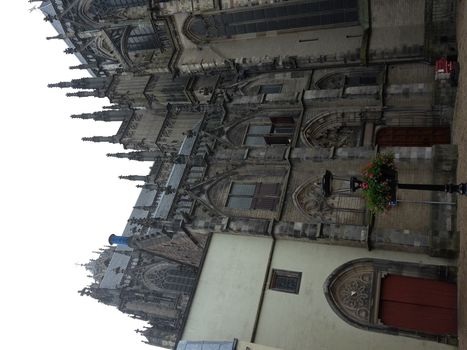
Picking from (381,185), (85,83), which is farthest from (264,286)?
(85,83)

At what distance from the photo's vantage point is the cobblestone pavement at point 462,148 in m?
17.4

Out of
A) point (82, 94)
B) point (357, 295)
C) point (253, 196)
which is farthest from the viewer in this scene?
point (82, 94)

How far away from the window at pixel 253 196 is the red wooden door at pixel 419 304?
7.59 m

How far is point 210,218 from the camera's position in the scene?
26.2m

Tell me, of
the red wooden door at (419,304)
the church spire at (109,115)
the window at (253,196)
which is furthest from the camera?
the church spire at (109,115)

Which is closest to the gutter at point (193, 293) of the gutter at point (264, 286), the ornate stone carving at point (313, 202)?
the gutter at point (264, 286)

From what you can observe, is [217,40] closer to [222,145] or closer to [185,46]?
[185,46]

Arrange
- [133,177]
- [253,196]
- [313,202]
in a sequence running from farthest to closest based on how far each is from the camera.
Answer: [133,177] → [253,196] → [313,202]

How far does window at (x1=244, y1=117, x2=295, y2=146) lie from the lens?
2830cm

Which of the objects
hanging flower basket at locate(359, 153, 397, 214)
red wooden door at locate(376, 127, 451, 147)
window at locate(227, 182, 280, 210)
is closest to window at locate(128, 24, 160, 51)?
window at locate(227, 182, 280, 210)

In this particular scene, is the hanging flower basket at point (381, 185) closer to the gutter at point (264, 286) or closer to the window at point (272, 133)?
the gutter at point (264, 286)

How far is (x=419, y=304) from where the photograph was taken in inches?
763

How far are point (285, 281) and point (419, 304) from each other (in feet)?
20.2

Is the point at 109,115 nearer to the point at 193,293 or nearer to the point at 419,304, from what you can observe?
the point at 193,293
